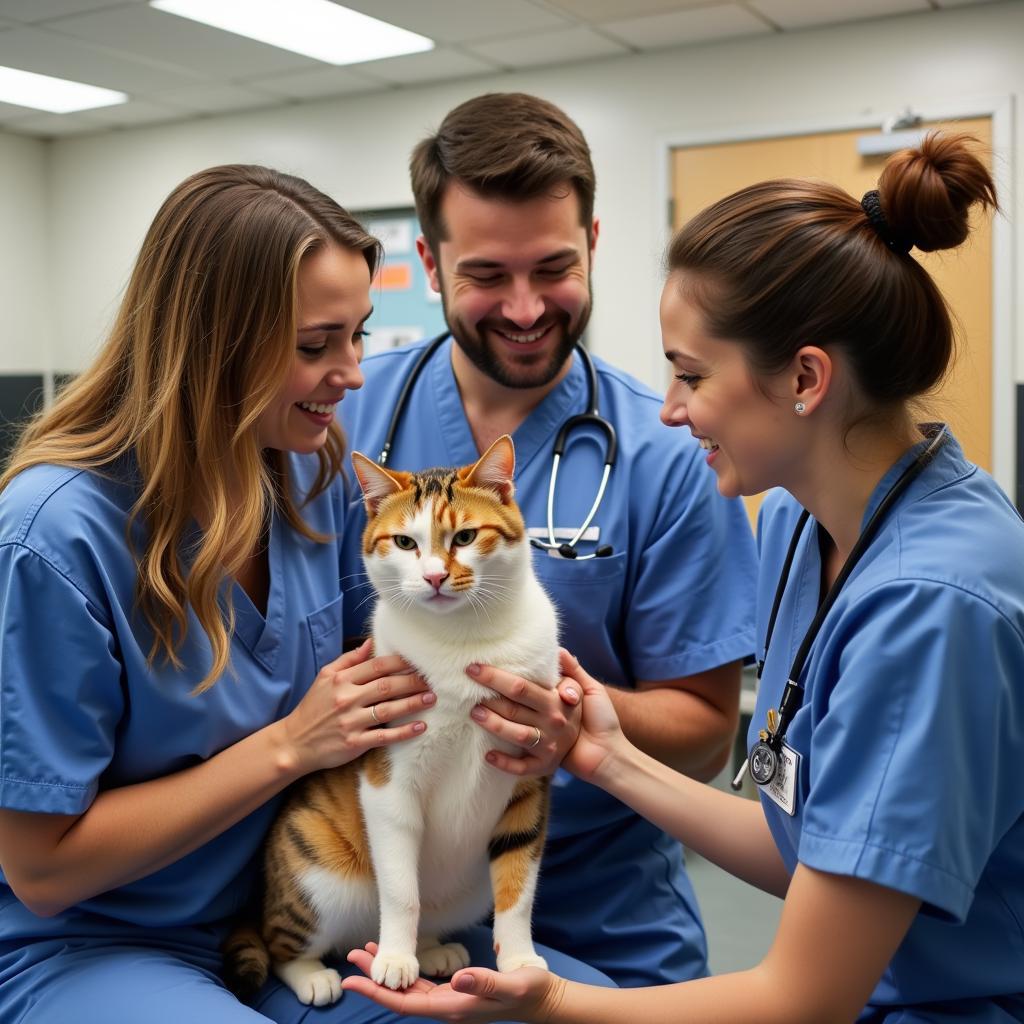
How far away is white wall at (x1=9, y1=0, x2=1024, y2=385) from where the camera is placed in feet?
14.4

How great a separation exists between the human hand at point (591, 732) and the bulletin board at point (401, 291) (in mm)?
4477

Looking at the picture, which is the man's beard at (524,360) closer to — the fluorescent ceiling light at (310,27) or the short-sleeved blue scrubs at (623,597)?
the short-sleeved blue scrubs at (623,597)

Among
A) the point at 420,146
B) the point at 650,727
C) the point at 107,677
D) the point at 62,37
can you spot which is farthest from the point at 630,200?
the point at 107,677

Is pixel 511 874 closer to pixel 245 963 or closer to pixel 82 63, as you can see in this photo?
pixel 245 963

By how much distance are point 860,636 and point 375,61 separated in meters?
4.77

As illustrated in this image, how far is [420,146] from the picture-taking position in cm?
192

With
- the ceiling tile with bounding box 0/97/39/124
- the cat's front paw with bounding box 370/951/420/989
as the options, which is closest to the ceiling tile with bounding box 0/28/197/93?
the ceiling tile with bounding box 0/97/39/124

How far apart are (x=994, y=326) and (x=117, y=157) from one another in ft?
17.1

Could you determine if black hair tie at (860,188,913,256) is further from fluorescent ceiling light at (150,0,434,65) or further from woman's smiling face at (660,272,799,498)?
fluorescent ceiling light at (150,0,434,65)

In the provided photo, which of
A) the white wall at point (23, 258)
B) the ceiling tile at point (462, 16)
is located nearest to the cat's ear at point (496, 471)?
the ceiling tile at point (462, 16)

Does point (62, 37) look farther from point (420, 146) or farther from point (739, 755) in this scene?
point (739, 755)

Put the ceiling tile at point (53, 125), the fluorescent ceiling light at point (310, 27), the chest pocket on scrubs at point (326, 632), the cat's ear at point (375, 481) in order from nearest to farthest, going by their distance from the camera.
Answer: the cat's ear at point (375, 481), the chest pocket on scrubs at point (326, 632), the fluorescent ceiling light at point (310, 27), the ceiling tile at point (53, 125)

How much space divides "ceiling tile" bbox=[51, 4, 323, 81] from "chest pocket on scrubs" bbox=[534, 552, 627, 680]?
12.0ft

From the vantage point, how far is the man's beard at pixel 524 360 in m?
1.81
